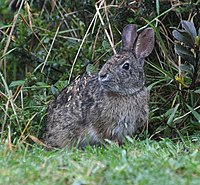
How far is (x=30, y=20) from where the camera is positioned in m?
6.23

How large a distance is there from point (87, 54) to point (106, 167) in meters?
3.06

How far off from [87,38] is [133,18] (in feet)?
2.37

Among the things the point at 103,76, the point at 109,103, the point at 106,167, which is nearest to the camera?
the point at 106,167

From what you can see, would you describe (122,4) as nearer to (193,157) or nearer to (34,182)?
(193,157)

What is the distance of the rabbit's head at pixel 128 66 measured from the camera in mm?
5141

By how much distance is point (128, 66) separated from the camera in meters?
5.36

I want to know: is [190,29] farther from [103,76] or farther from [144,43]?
[103,76]

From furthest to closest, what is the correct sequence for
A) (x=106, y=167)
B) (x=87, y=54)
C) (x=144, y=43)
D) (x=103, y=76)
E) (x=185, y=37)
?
Answer: 1. (x=87, y=54)
2. (x=144, y=43)
3. (x=185, y=37)
4. (x=103, y=76)
5. (x=106, y=167)

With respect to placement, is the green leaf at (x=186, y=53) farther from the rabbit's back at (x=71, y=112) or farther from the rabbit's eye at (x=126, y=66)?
the rabbit's back at (x=71, y=112)

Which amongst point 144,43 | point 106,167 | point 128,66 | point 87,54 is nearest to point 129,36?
point 144,43

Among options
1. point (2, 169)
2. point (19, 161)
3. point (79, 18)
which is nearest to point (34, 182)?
point (2, 169)

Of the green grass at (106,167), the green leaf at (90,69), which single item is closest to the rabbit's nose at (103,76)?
the green leaf at (90,69)

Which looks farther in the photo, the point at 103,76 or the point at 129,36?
the point at 129,36

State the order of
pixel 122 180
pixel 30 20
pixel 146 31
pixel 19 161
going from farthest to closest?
pixel 30 20 < pixel 146 31 < pixel 19 161 < pixel 122 180
